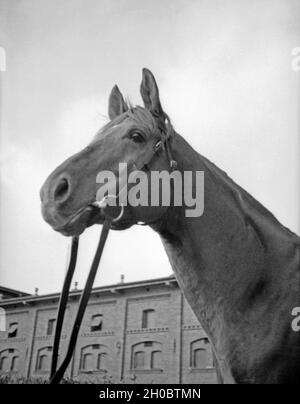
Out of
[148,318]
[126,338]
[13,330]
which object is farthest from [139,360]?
[13,330]

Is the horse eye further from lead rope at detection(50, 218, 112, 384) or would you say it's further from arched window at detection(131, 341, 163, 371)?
arched window at detection(131, 341, 163, 371)

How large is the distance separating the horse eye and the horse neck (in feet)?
0.54

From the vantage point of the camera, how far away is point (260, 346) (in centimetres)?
170

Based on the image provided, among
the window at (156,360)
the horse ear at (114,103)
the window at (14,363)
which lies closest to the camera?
the horse ear at (114,103)

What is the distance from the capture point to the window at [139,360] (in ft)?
89.0

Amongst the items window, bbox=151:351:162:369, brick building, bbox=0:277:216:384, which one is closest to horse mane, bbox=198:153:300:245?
brick building, bbox=0:277:216:384

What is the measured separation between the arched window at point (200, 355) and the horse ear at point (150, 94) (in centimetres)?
2402

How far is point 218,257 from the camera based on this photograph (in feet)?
6.18

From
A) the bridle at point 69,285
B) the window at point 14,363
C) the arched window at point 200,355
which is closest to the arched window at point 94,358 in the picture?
the window at point 14,363

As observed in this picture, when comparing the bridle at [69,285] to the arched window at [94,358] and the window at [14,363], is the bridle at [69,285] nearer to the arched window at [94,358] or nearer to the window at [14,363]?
the arched window at [94,358]

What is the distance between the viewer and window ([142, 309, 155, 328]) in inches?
1093

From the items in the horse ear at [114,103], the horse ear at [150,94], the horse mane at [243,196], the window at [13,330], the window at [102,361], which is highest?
the window at [13,330]
